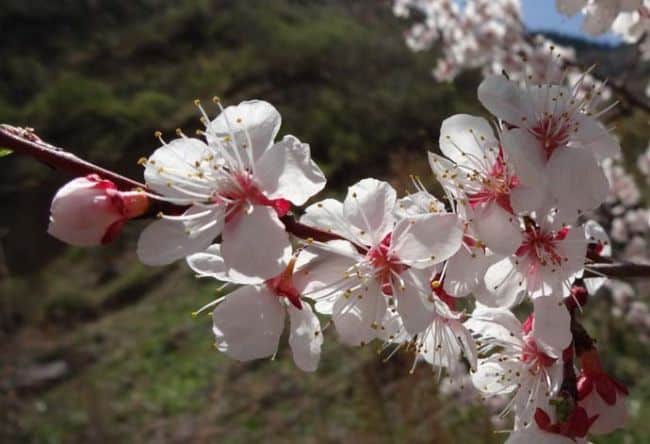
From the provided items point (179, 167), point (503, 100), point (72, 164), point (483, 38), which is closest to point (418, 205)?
point (503, 100)

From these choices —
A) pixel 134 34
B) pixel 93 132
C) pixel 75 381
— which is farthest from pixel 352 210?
pixel 134 34

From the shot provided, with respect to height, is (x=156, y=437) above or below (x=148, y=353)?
above

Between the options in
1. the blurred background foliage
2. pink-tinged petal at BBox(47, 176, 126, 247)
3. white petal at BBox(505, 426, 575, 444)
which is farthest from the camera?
the blurred background foliage

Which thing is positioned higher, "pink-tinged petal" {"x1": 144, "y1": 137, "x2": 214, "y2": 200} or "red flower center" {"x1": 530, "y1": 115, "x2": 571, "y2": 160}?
"red flower center" {"x1": 530, "y1": 115, "x2": 571, "y2": 160}

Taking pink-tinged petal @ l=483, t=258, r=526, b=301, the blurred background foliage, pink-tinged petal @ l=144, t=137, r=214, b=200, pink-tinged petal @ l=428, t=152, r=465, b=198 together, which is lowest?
the blurred background foliage

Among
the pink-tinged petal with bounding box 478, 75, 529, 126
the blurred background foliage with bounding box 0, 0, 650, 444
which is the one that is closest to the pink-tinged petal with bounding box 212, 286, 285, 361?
the pink-tinged petal with bounding box 478, 75, 529, 126

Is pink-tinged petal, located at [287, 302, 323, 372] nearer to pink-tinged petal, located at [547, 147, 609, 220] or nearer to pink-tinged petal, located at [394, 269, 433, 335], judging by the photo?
pink-tinged petal, located at [394, 269, 433, 335]

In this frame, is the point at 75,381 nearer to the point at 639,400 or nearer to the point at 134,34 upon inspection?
the point at 639,400
